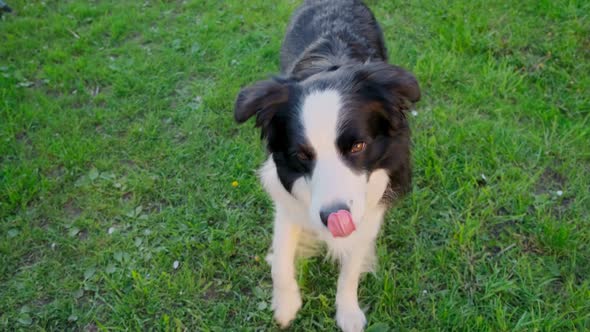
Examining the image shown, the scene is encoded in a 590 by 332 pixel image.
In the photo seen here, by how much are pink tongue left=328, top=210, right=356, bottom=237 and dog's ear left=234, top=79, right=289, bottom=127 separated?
0.58 m

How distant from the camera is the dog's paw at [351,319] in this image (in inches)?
93.5

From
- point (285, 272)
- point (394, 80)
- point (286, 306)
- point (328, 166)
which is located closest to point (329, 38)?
point (394, 80)

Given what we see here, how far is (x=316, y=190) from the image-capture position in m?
1.81

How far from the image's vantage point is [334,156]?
1814mm

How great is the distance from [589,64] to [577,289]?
86.3 inches

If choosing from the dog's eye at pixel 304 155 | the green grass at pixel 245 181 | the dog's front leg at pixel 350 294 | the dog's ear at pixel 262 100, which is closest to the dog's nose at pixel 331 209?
the dog's eye at pixel 304 155

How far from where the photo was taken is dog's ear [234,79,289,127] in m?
1.96

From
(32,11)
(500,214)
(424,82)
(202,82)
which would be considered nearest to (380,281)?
(500,214)

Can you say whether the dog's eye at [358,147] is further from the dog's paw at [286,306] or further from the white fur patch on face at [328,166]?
the dog's paw at [286,306]

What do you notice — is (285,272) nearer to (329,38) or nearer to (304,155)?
(304,155)

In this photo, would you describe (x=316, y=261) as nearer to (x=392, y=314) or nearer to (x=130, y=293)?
(x=392, y=314)

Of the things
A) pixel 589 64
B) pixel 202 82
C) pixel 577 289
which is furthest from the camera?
pixel 202 82

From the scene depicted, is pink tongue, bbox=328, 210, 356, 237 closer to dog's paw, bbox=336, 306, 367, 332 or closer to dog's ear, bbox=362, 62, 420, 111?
dog's ear, bbox=362, 62, 420, 111

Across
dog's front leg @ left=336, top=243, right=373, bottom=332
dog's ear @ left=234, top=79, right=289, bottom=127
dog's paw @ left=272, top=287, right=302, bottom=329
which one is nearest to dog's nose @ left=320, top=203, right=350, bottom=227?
dog's ear @ left=234, top=79, right=289, bottom=127
